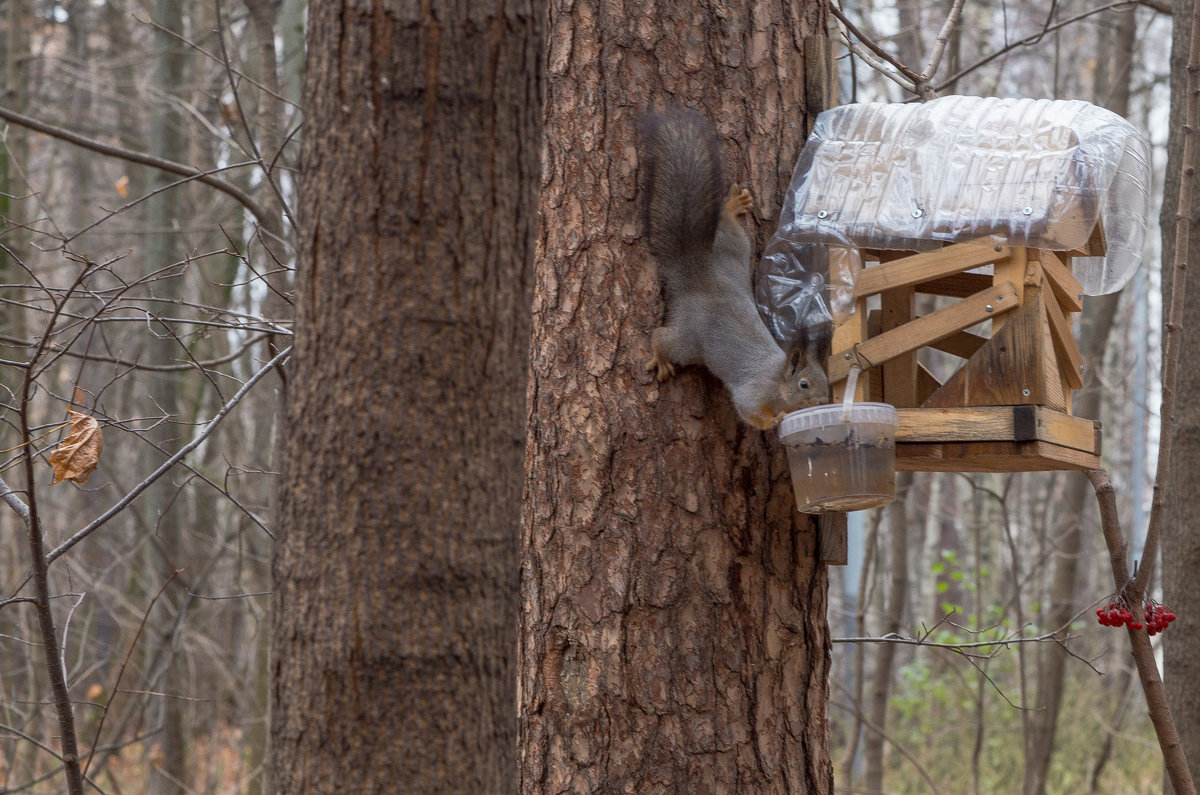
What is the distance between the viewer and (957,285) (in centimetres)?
282

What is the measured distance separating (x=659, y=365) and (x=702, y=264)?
261mm

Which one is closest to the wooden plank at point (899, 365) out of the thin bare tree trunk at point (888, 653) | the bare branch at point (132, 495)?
the bare branch at point (132, 495)

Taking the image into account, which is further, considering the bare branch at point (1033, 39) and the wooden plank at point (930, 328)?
the bare branch at point (1033, 39)

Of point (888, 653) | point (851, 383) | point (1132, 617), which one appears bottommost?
point (888, 653)

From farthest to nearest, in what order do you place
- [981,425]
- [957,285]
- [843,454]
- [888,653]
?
[888,653]
[957,285]
[981,425]
[843,454]

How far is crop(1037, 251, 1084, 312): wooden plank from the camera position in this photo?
2373 mm

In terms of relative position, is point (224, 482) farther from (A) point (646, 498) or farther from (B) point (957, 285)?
(B) point (957, 285)

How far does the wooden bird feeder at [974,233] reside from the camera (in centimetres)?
229

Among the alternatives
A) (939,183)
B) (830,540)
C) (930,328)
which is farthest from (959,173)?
(830,540)

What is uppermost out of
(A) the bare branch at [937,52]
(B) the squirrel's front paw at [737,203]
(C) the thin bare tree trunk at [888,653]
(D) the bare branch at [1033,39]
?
(D) the bare branch at [1033,39]

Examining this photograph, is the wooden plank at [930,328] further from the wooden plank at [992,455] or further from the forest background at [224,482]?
the forest background at [224,482]

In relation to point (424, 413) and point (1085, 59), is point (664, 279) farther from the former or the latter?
point (1085, 59)

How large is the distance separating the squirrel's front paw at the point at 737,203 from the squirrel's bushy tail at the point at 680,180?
23 mm

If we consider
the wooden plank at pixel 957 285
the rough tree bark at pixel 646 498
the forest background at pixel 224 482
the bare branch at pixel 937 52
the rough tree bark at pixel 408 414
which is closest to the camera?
the rough tree bark at pixel 408 414
